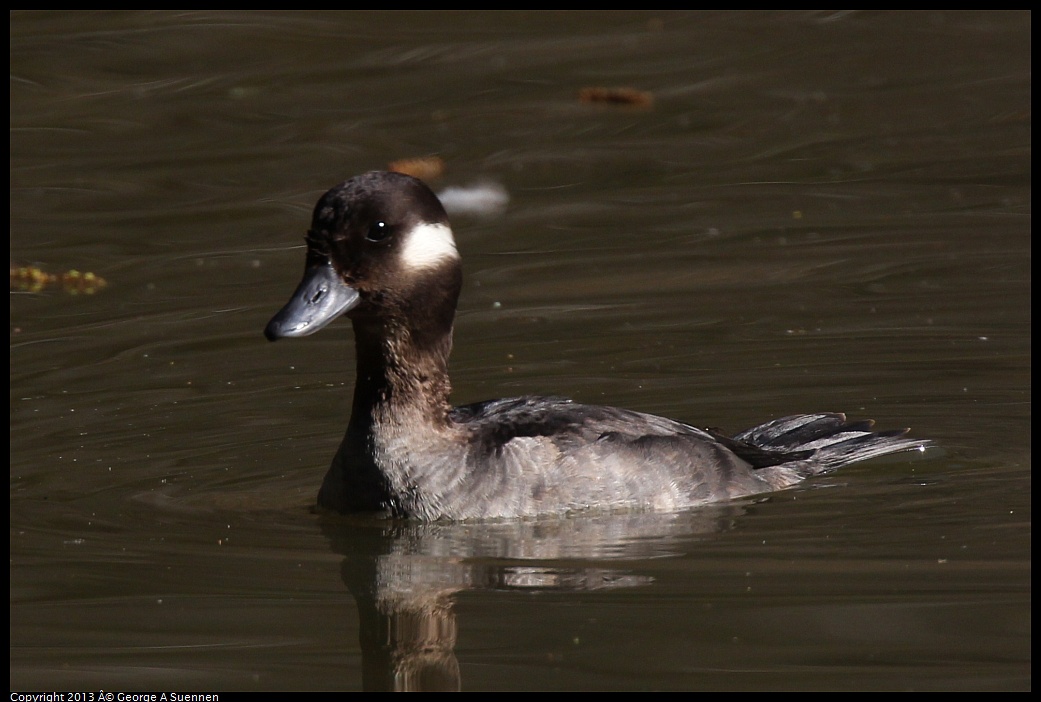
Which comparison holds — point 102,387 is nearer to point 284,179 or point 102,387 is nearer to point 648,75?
point 284,179

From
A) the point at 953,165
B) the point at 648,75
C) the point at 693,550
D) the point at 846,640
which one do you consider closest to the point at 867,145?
the point at 953,165

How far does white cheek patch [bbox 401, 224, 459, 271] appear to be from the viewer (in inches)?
313

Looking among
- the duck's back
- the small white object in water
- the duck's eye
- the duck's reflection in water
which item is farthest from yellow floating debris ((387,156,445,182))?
the duck's reflection in water

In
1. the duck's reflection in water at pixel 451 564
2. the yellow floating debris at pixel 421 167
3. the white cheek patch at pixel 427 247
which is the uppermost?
the yellow floating debris at pixel 421 167

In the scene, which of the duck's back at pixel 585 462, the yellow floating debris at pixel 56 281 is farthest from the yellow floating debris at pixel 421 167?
the duck's back at pixel 585 462

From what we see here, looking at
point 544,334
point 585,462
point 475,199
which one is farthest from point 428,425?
point 475,199

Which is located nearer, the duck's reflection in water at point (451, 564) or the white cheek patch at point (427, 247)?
the duck's reflection in water at point (451, 564)

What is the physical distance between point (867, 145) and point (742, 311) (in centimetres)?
436

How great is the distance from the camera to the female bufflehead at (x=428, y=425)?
788cm

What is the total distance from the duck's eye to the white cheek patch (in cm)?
10

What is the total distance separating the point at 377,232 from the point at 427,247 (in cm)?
25

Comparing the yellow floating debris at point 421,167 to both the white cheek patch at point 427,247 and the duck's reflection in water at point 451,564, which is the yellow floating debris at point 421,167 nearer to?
the white cheek patch at point 427,247

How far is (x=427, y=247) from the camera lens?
8.01 m

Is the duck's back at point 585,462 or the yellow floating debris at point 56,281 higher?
the yellow floating debris at point 56,281
